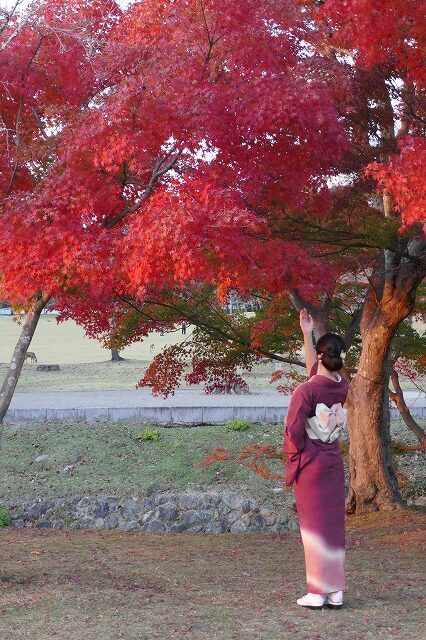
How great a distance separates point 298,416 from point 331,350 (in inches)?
18.5

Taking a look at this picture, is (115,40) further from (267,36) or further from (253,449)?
(253,449)

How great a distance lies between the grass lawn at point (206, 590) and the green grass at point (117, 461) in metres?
3.36

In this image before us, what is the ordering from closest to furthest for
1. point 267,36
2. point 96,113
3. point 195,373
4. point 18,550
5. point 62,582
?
1. point 62,582
2. point 96,113
3. point 267,36
4. point 18,550
5. point 195,373

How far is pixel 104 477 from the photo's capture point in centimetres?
1413

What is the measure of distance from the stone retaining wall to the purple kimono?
6.04 metres

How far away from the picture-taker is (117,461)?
580 inches

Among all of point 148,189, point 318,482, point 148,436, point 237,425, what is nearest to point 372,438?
point 148,189

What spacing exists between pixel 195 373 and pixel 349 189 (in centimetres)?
404

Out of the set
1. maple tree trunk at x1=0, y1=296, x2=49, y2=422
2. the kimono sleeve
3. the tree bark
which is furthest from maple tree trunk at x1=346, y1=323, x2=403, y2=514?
the kimono sleeve

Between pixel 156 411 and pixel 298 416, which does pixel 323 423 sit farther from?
pixel 156 411

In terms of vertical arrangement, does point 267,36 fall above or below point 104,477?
above

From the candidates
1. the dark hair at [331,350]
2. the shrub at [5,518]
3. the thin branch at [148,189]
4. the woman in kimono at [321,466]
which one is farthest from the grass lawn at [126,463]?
the dark hair at [331,350]

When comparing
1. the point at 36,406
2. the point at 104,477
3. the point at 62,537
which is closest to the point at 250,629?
the point at 62,537

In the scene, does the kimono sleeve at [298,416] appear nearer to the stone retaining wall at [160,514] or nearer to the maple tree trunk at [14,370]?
the maple tree trunk at [14,370]
